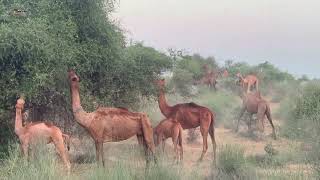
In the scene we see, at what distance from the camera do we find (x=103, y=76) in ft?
55.6

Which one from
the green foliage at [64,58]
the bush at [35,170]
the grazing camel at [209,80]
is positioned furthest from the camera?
the grazing camel at [209,80]

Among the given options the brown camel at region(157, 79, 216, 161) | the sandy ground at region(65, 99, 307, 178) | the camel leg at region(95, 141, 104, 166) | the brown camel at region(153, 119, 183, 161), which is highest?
the brown camel at region(157, 79, 216, 161)

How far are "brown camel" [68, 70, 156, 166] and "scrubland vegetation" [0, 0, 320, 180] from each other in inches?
24.2

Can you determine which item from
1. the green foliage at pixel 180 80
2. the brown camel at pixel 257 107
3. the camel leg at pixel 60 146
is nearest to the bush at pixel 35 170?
the camel leg at pixel 60 146

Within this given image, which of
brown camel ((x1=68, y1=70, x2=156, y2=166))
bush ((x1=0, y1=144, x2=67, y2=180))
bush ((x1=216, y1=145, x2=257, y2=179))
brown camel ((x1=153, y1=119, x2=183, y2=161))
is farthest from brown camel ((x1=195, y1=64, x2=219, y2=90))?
bush ((x1=0, y1=144, x2=67, y2=180))

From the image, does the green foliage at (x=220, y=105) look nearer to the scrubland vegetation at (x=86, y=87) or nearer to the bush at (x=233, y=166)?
the scrubland vegetation at (x=86, y=87)

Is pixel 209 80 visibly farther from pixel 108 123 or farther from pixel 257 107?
pixel 108 123

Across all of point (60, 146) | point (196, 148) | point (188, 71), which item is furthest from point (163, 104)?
point (188, 71)

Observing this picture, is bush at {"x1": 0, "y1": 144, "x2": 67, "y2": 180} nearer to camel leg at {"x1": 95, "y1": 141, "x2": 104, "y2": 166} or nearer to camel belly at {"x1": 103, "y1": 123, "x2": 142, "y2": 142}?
camel leg at {"x1": 95, "y1": 141, "x2": 104, "y2": 166}

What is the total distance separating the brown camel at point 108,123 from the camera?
1383 cm

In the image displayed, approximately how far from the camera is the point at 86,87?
16.5 m

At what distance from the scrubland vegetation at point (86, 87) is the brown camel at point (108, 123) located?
0.61 meters

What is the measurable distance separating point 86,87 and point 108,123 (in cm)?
272

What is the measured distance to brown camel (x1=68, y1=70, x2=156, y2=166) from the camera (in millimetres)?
13828
